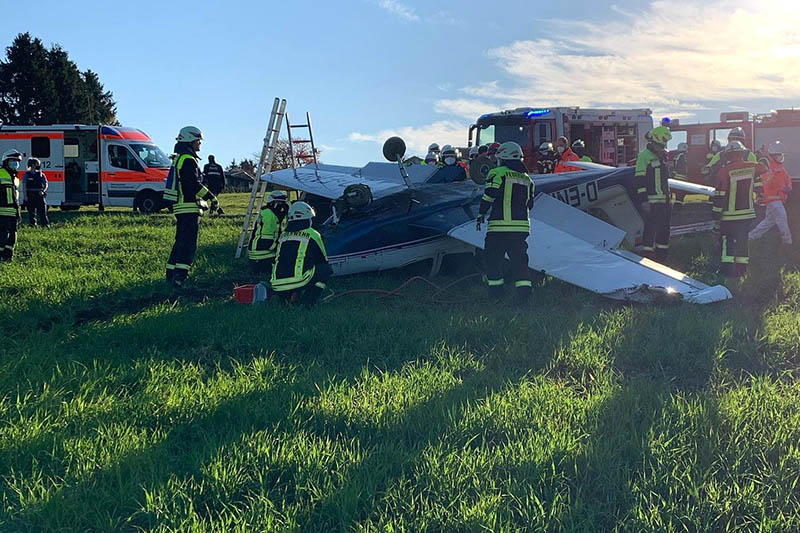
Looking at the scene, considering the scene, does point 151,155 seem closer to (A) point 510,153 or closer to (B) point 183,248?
(B) point 183,248

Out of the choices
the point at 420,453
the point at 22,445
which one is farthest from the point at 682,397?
the point at 22,445

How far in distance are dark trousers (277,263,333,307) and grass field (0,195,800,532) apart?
15cm

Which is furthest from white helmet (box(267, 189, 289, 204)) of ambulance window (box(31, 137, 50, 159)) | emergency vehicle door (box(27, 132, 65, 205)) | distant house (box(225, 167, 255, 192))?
distant house (box(225, 167, 255, 192))

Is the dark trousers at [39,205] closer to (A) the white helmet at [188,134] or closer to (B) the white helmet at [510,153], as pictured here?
(A) the white helmet at [188,134]

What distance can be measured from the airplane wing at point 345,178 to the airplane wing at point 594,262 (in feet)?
6.99

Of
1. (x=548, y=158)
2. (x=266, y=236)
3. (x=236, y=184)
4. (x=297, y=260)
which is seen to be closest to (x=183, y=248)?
(x=266, y=236)

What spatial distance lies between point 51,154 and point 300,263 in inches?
659

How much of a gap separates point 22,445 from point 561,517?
9.08 ft

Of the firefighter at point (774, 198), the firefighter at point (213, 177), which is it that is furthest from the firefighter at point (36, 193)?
the firefighter at point (774, 198)

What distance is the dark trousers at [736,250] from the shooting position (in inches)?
317

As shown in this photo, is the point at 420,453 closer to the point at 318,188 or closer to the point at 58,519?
the point at 58,519

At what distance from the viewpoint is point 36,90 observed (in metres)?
42.3

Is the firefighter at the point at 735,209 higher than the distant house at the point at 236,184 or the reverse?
the reverse

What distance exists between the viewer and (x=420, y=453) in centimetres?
308
